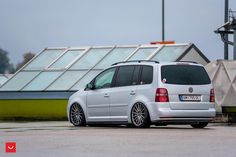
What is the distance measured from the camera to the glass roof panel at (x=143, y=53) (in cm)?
3078

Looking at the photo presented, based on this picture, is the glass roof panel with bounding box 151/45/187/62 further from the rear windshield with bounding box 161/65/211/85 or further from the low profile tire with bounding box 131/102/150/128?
the low profile tire with bounding box 131/102/150/128

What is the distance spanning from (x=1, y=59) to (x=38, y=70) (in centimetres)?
13099

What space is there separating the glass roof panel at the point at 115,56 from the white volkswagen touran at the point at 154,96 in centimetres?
1133

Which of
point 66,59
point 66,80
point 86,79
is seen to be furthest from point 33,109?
point 66,59

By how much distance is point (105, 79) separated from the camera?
1973cm

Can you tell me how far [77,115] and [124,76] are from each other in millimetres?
2025

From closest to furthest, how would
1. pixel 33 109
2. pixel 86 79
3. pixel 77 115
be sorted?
pixel 77 115
pixel 33 109
pixel 86 79

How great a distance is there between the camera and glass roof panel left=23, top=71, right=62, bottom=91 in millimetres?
30564

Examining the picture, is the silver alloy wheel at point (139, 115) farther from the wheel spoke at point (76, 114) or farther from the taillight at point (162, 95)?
the wheel spoke at point (76, 114)

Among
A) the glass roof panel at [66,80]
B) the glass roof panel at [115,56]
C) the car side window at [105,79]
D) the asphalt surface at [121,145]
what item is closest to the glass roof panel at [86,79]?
the glass roof panel at [66,80]

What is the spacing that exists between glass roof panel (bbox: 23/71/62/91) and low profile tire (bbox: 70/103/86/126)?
1001cm

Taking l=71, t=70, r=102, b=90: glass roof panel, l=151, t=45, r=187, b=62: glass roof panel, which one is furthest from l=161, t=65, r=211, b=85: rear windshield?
l=71, t=70, r=102, b=90: glass roof panel

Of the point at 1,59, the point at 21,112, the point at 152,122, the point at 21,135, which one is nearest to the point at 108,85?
the point at 152,122

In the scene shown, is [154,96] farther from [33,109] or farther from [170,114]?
[33,109]
